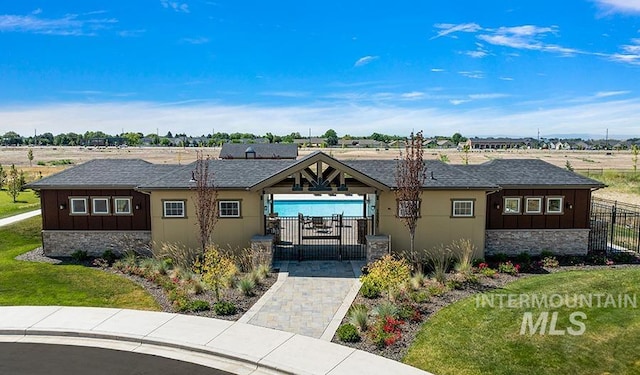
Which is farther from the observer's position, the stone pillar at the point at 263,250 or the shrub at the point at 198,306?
the stone pillar at the point at 263,250

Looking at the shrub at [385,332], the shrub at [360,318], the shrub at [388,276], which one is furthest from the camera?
the shrub at [388,276]

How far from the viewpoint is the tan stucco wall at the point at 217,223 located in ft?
69.4

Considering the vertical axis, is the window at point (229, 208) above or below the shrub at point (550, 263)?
above

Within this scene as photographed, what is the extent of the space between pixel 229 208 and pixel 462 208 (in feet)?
34.7

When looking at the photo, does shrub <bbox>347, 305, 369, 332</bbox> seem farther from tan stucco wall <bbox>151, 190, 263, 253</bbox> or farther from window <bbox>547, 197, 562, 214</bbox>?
window <bbox>547, 197, 562, 214</bbox>

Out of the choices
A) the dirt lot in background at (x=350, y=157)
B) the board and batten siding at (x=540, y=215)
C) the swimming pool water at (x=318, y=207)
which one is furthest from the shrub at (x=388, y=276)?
the dirt lot in background at (x=350, y=157)

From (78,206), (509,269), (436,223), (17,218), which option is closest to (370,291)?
(436,223)

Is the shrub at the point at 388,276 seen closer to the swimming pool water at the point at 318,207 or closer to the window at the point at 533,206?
the window at the point at 533,206

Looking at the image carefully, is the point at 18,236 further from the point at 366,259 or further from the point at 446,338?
the point at 446,338

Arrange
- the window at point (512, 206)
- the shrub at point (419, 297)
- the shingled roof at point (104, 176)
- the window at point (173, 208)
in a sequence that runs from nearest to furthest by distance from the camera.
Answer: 1. the shrub at point (419, 297)
2. the window at point (173, 208)
3. the shingled roof at point (104, 176)
4. the window at point (512, 206)

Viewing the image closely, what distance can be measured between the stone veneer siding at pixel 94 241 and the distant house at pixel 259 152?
3655cm

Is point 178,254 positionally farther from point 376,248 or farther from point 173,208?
point 376,248

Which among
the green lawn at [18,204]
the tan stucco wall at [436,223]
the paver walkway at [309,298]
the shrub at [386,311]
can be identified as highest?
the tan stucco wall at [436,223]

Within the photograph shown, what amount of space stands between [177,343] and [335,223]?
1547 centimetres
